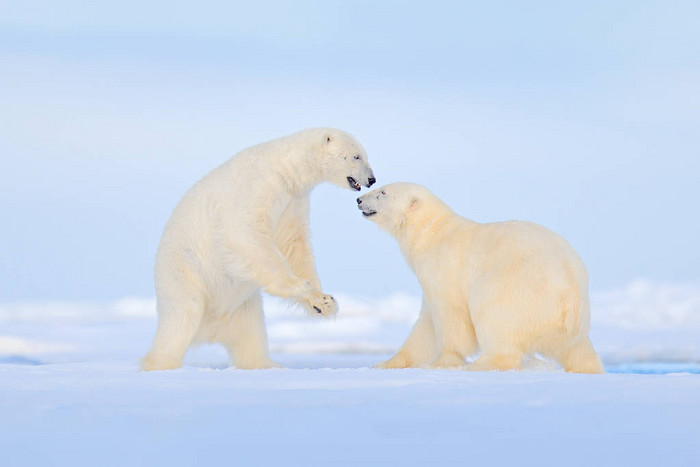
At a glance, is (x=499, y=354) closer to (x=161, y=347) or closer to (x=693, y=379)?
(x=693, y=379)

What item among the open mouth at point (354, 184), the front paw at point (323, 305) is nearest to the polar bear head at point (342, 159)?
the open mouth at point (354, 184)

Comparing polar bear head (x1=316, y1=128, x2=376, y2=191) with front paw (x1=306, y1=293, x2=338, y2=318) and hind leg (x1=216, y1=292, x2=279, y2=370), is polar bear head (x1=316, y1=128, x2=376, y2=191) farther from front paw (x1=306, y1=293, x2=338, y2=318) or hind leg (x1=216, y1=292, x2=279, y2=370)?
hind leg (x1=216, y1=292, x2=279, y2=370)

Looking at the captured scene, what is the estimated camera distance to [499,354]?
24.4 ft

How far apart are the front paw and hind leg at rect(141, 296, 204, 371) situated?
4.48ft

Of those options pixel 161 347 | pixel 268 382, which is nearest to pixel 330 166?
pixel 161 347

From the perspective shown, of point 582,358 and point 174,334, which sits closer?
point 582,358

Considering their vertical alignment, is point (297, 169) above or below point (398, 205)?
above

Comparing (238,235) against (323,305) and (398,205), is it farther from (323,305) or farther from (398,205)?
(398,205)

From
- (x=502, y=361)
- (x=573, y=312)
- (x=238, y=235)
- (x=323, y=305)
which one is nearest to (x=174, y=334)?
(x=238, y=235)

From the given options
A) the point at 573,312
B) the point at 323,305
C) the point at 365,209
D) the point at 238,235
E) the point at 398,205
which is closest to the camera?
the point at 573,312

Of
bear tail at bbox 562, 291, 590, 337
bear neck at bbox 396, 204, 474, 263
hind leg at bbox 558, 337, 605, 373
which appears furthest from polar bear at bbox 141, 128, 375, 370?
hind leg at bbox 558, 337, 605, 373

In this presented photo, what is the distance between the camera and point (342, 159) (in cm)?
849

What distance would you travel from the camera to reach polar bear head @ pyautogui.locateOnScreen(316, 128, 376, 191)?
8.50m

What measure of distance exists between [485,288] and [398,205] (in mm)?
1713
